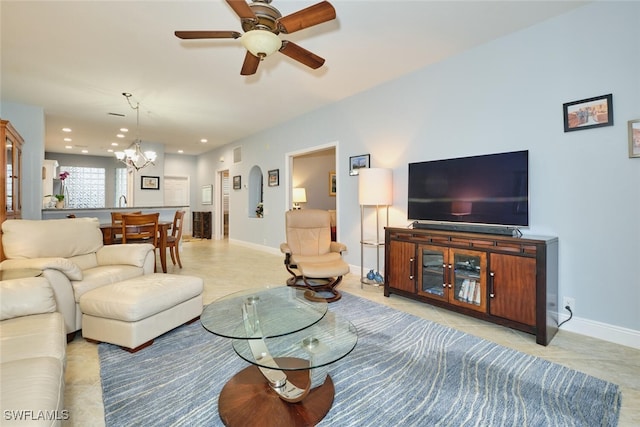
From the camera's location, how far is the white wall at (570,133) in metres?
2.19

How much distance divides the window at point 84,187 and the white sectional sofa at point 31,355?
912 cm

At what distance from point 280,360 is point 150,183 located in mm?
7694

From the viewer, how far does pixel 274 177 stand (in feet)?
19.7

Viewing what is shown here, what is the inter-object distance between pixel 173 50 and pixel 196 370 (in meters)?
3.08

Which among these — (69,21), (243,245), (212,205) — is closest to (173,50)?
(69,21)

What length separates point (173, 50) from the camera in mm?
3031

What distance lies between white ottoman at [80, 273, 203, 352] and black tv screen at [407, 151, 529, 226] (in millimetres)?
2592

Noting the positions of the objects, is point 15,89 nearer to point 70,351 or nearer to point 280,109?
point 280,109

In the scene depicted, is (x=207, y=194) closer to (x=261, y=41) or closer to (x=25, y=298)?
(x=25, y=298)

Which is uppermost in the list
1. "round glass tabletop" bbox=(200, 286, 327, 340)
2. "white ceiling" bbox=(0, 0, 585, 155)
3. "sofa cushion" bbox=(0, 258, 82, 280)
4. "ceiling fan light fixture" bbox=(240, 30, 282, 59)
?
"white ceiling" bbox=(0, 0, 585, 155)

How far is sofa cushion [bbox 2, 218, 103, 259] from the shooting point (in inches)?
95.7

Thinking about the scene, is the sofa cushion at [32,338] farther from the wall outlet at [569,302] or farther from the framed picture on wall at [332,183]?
the framed picture on wall at [332,183]

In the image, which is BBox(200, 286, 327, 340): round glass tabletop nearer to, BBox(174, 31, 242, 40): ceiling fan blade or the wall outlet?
BBox(174, 31, 242, 40): ceiling fan blade

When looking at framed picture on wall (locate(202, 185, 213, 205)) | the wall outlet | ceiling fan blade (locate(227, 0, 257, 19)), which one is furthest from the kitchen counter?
the wall outlet
